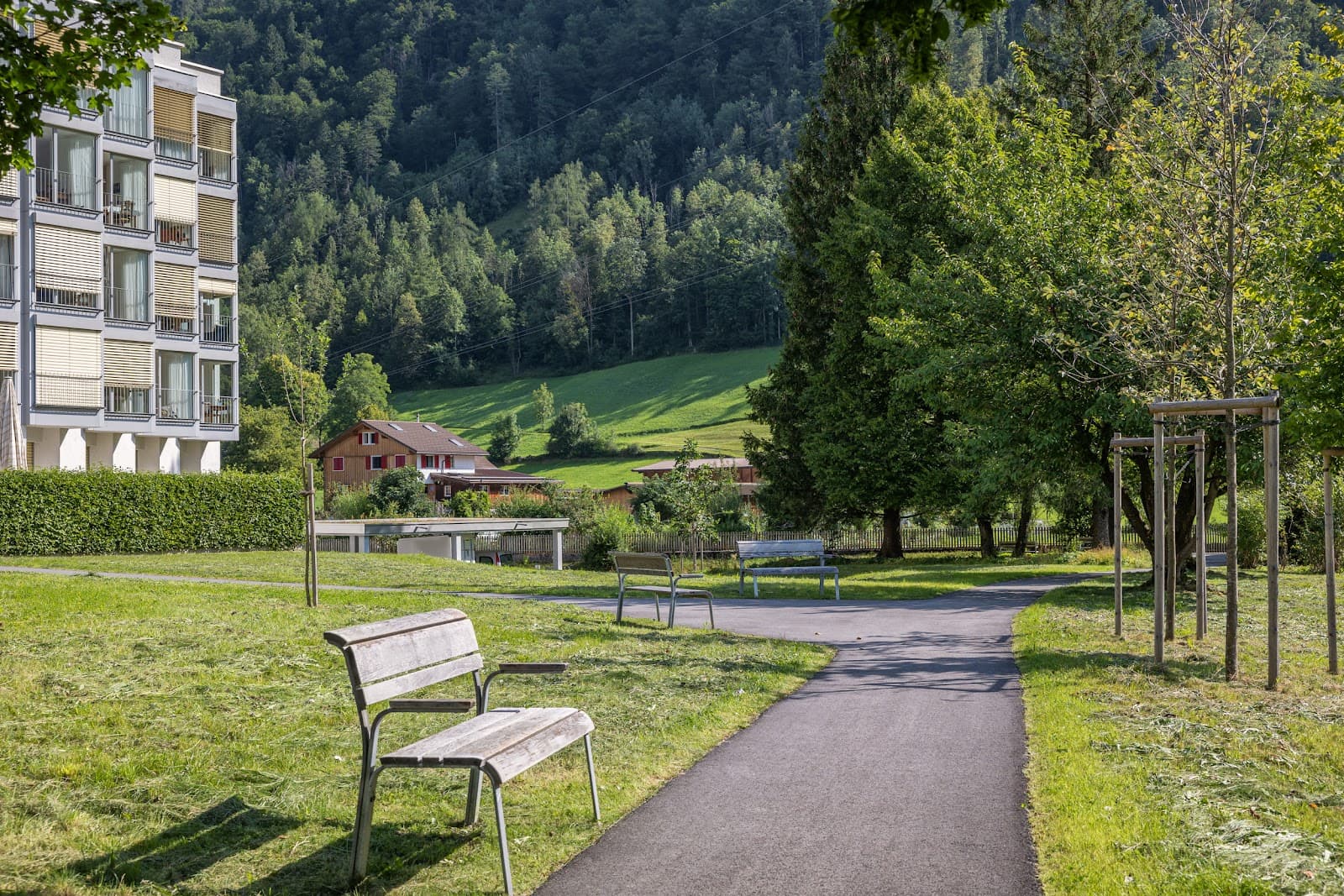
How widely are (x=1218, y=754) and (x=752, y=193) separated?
521ft

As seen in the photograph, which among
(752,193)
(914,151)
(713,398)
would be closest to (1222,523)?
(914,151)

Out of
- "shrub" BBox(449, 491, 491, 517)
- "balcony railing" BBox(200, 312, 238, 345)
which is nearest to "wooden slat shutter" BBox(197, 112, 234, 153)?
"balcony railing" BBox(200, 312, 238, 345)

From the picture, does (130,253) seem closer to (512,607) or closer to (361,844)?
(512,607)

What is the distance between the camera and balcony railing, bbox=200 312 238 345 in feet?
144

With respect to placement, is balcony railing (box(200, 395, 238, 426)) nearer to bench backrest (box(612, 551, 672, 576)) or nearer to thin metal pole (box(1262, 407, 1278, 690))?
bench backrest (box(612, 551, 672, 576))

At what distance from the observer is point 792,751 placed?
321 inches

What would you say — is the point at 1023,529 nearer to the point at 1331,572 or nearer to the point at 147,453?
the point at 147,453

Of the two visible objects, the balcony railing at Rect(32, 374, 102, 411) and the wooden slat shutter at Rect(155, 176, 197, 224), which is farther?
the wooden slat shutter at Rect(155, 176, 197, 224)

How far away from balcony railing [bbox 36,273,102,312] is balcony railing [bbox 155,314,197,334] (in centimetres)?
277

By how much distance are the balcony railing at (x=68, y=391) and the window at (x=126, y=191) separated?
5.58m

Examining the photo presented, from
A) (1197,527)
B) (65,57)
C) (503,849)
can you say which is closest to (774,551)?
(1197,527)

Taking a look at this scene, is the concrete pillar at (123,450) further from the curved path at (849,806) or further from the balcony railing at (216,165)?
the curved path at (849,806)

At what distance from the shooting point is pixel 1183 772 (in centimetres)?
733

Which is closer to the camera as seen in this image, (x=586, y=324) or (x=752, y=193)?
(x=586, y=324)
